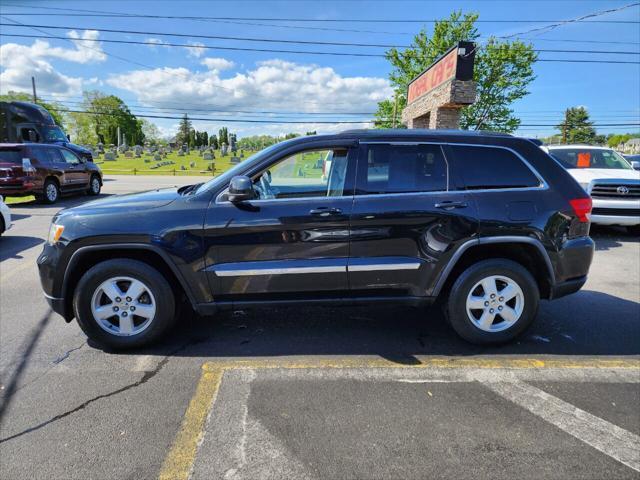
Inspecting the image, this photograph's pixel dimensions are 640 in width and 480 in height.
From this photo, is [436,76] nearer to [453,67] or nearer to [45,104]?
[453,67]

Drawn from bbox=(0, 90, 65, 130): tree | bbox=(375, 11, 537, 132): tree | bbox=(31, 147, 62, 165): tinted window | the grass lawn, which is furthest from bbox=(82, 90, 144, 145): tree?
bbox=(31, 147, 62, 165): tinted window

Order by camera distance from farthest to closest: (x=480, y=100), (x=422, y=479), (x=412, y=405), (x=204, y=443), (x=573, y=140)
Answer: (x=573, y=140) < (x=480, y=100) < (x=412, y=405) < (x=204, y=443) < (x=422, y=479)

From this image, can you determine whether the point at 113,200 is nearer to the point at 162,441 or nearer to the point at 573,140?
the point at 162,441

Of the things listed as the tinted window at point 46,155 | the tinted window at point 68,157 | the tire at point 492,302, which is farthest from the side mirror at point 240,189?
the tinted window at point 68,157

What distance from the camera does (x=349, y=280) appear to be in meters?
3.34

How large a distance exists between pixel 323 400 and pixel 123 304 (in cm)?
185

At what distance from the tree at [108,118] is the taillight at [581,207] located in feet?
329

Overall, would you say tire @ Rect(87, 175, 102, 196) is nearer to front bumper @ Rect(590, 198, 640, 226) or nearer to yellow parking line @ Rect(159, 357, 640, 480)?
yellow parking line @ Rect(159, 357, 640, 480)

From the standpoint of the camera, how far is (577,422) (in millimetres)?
2549

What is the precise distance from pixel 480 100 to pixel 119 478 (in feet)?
127

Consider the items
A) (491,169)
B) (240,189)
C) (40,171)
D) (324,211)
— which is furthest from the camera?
(40,171)

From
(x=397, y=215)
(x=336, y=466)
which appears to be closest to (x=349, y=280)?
(x=397, y=215)

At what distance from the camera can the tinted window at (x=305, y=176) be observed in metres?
3.36

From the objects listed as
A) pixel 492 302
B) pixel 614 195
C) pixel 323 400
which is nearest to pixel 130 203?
pixel 323 400
